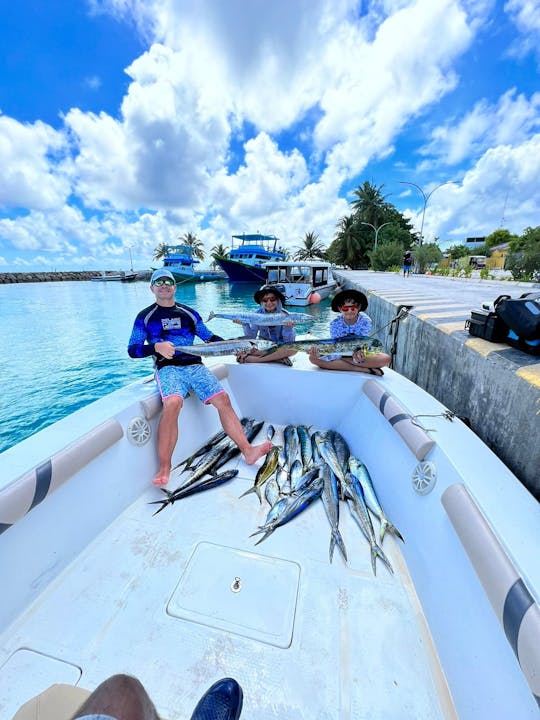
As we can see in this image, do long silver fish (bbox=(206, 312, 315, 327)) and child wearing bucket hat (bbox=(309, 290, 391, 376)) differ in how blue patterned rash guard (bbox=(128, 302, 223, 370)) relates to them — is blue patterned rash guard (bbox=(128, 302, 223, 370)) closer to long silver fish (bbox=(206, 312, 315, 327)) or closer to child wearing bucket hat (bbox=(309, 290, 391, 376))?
long silver fish (bbox=(206, 312, 315, 327))

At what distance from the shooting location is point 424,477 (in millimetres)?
1888

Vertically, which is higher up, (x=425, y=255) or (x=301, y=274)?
(x=425, y=255)

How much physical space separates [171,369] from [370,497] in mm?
1936

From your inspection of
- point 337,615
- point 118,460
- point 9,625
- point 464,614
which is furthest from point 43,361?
point 464,614

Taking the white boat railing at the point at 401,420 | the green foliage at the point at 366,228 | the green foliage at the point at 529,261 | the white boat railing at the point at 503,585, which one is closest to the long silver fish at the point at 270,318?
the white boat railing at the point at 401,420

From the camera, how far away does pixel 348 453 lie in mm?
2832

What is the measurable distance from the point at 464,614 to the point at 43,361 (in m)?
9.46

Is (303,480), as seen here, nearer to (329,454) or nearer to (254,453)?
(329,454)

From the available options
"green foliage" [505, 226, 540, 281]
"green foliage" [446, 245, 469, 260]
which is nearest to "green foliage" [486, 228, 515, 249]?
"green foliage" [446, 245, 469, 260]

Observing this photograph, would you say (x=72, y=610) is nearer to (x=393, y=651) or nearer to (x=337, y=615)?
(x=337, y=615)

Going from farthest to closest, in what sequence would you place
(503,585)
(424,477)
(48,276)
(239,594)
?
(48,276)
(424,477)
(239,594)
(503,585)

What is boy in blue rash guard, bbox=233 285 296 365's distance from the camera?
339 cm

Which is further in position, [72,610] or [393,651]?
[72,610]

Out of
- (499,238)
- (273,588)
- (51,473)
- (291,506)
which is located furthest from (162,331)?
(499,238)
